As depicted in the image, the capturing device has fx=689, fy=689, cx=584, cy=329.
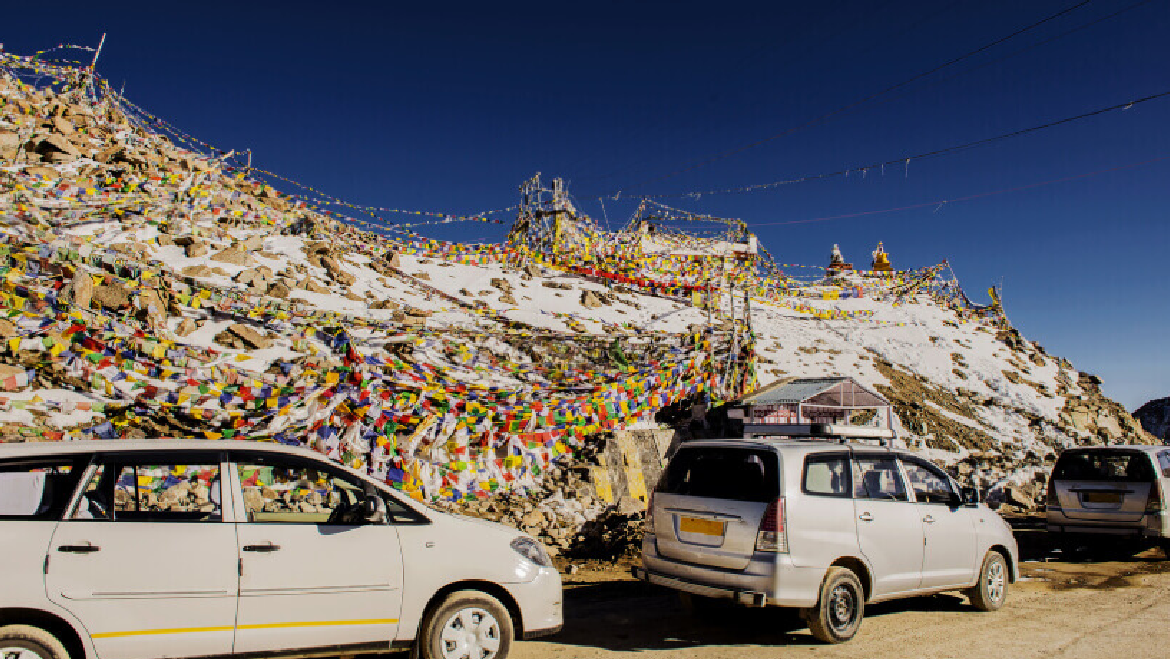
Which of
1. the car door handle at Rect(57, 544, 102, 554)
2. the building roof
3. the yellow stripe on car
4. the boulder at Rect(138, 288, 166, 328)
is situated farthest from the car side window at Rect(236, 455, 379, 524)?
the building roof

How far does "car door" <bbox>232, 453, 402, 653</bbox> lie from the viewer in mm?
4293

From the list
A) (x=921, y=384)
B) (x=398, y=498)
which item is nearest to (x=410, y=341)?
(x=398, y=498)

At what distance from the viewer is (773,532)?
18.1ft

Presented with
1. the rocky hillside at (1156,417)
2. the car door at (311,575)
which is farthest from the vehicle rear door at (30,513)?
the rocky hillside at (1156,417)

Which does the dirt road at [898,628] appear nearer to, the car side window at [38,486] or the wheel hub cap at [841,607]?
the wheel hub cap at [841,607]

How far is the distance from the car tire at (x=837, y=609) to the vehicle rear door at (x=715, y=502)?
781 millimetres

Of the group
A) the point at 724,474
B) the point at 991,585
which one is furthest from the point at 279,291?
the point at 991,585

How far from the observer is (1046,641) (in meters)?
5.88

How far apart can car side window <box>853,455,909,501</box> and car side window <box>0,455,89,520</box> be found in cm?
592

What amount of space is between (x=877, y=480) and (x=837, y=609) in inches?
51.4

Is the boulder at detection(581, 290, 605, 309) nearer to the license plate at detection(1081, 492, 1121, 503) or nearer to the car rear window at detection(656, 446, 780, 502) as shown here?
the license plate at detection(1081, 492, 1121, 503)

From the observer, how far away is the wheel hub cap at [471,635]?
4750 mm

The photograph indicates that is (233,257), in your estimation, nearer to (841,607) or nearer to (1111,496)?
(841,607)

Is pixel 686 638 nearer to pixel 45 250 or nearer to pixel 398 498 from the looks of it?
pixel 398 498
